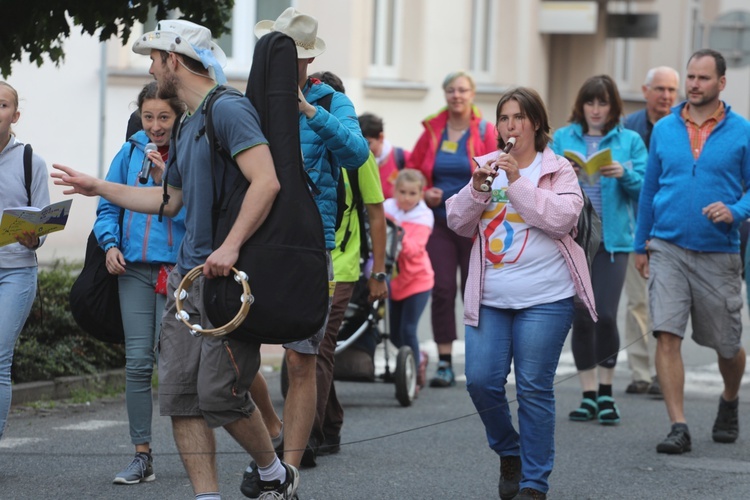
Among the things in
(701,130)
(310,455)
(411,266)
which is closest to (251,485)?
(310,455)

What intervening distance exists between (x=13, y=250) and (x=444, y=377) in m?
4.67

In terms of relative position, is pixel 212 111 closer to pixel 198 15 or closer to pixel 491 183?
pixel 491 183

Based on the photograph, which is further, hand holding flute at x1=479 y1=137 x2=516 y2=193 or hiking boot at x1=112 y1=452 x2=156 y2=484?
hiking boot at x1=112 y1=452 x2=156 y2=484

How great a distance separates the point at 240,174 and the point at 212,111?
25cm

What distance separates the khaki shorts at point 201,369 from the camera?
521 centimetres

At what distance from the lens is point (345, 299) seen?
740 centimetres

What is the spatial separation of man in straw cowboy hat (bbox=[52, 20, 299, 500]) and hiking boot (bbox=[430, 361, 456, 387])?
497cm

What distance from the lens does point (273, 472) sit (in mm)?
5578

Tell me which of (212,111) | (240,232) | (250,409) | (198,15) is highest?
(198,15)

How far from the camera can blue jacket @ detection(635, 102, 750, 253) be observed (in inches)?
312

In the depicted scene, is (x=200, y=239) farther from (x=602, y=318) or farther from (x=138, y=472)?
(x=602, y=318)

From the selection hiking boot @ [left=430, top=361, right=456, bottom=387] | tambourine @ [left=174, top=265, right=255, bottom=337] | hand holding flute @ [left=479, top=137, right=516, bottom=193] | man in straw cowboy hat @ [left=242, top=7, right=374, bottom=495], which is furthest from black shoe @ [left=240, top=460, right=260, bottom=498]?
hiking boot @ [left=430, top=361, right=456, bottom=387]

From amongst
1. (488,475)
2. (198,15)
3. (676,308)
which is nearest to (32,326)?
(198,15)

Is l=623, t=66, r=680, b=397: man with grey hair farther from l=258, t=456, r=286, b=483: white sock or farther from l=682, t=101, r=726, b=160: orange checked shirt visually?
l=258, t=456, r=286, b=483: white sock
